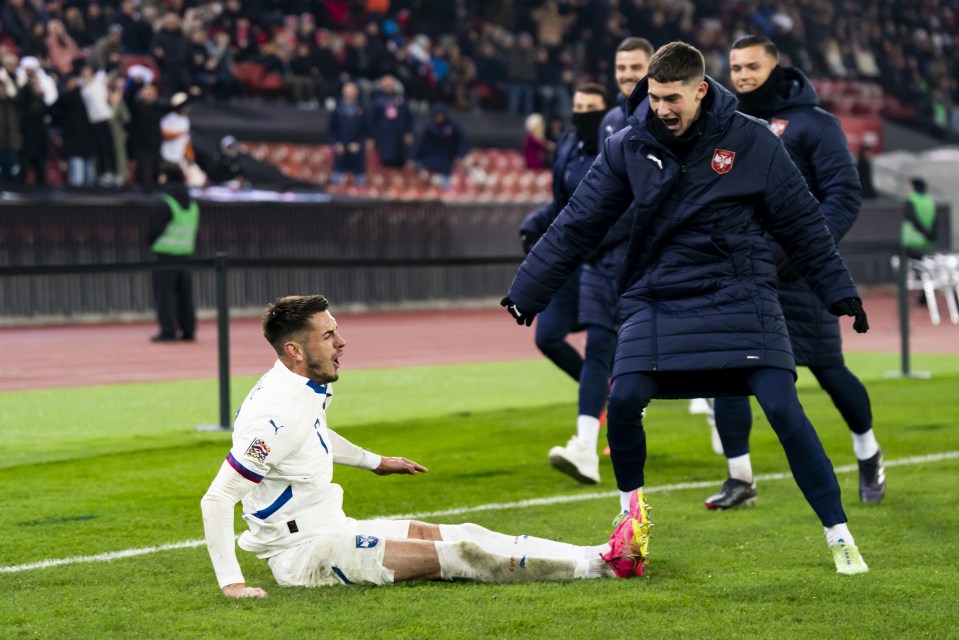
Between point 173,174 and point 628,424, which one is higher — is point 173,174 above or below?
below

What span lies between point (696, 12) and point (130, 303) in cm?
1943

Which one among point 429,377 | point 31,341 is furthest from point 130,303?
point 429,377

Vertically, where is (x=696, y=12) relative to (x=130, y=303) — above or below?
above

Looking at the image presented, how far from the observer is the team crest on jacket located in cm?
A: 543

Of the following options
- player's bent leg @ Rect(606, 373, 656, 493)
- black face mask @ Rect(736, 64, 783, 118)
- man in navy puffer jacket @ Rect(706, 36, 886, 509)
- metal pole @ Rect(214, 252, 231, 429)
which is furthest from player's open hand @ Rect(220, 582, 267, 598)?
metal pole @ Rect(214, 252, 231, 429)

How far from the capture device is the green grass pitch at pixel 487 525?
4.79 metres

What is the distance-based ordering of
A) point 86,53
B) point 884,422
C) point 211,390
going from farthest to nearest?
point 86,53, point 211,390, point 884,422

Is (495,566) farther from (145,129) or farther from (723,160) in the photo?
(145,129)

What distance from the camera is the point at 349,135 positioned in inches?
981

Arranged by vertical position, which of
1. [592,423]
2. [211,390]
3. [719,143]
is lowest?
[211,390]

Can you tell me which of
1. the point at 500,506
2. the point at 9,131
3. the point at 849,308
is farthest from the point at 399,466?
the point at 9,131

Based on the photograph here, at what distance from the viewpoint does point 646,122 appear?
5.51 metres

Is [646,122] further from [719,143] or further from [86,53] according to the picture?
[86,53]

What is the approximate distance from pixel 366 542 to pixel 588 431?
2841 millimetres
